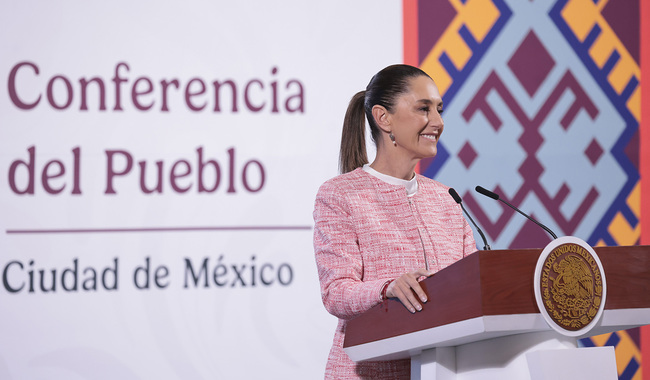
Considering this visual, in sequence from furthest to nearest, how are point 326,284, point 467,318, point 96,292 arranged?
1. point 96,292
2. point 326,284
3. point 467,318

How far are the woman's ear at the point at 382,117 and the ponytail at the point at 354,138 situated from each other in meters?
0.14

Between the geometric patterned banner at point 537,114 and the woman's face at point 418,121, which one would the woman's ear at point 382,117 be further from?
the geometric patterned banner at point 537,114

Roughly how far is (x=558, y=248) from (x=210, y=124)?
6.66 feet

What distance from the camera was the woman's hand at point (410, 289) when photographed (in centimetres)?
130

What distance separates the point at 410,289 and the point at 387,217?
0.42 metres

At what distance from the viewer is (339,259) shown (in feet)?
5.40

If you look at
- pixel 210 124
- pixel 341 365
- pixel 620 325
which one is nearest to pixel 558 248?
pixel 620 325

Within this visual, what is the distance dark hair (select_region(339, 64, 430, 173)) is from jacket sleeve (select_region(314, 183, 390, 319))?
0.25 metres

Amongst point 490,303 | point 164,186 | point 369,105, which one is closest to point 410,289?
point 490,303

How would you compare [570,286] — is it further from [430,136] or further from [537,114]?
[537,114]

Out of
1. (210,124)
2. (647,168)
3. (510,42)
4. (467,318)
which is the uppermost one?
(510,42)

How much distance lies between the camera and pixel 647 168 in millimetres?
3268

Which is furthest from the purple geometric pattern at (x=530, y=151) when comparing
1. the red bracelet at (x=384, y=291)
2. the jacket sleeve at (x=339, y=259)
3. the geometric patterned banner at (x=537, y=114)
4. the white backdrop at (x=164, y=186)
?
the red bracelet at (x=384, y=291)

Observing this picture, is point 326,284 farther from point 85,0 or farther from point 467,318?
point 85,0
